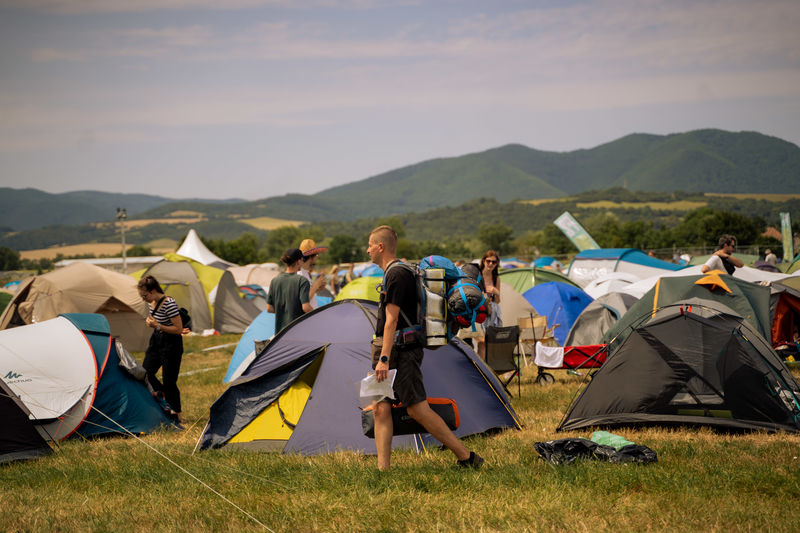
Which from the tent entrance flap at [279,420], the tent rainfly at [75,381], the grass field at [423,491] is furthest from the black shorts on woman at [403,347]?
the tent rainfly at [75,381]

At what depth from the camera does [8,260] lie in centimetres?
11319

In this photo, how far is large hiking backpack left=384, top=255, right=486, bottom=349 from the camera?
186 inches

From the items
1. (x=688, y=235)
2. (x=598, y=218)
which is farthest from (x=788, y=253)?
(x=598, y=218)

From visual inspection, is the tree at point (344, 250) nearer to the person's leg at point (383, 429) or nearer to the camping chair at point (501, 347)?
the camping chair at point (501, 347)

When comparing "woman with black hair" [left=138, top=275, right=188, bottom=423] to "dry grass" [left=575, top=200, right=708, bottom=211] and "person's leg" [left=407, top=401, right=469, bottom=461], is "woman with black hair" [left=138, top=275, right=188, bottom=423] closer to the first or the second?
"person's leg" [left=407, top=401, right=469, bottom=461]

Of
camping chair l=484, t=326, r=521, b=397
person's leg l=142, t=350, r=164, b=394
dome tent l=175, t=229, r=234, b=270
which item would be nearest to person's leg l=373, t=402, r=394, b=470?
person's leg l=142, t=350, r=164, b=394

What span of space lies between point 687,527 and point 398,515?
1611 mm

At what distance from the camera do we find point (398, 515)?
13.8 feet

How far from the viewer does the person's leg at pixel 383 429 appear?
15.7ft

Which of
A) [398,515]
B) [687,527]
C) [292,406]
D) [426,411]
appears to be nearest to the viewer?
[687,527]

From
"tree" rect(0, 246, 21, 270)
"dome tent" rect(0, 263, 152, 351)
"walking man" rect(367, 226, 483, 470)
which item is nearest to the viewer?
"walking man" rect(367, 226, 483, 470)

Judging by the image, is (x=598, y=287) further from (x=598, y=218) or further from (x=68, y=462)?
(x=598, y=218)

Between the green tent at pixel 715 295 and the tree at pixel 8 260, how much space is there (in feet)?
389

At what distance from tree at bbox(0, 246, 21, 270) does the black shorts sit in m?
121
